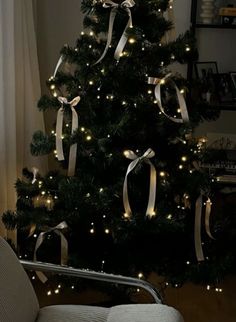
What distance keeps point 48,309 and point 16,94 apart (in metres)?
1.24

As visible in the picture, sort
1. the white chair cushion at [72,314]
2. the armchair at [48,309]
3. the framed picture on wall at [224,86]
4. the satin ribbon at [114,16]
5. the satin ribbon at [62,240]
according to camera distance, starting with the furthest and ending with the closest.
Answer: the framed picture on wall at [224,86], the satin ribbon at [62,240], the satin ribbon at [114,16], the white chair cushion at [72,314], the armchair at [48,309]

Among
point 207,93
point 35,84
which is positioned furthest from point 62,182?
point 207,93

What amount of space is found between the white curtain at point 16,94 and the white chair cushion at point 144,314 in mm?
1048

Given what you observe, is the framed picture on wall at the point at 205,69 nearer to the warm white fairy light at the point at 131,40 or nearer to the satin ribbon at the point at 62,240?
the warm white fairy light at the point at 131,40

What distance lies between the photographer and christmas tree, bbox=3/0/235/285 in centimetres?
208

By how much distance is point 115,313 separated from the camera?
1703 millimetres

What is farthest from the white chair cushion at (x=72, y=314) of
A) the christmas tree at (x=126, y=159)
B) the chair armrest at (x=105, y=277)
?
the christmas tree at (x=126, y=159)

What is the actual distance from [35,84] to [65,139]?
2.57 feet

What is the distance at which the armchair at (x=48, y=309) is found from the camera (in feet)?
5.12

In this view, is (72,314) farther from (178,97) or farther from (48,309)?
(178,97)

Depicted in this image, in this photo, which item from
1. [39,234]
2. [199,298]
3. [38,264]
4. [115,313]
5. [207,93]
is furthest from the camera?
[207,93]

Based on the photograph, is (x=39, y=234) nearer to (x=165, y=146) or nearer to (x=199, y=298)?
(x=165, y=146)

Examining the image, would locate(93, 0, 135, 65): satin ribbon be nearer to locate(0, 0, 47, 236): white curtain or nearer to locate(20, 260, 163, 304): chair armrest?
locate(0, 0, 47, 236): white curtain

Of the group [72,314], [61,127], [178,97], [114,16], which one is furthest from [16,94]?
[72,314]
